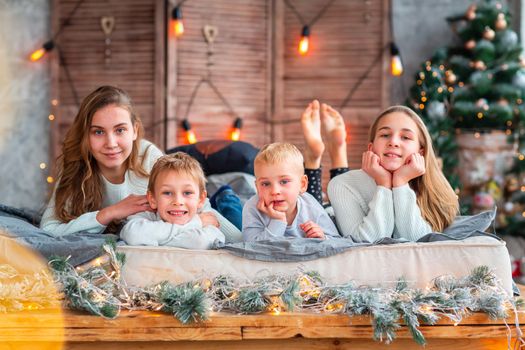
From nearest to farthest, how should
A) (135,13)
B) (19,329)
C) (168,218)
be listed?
(19,329)
(168,218)
(135,13)

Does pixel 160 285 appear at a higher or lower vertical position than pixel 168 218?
lower

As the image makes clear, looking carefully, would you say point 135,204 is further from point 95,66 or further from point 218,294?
point 95,66

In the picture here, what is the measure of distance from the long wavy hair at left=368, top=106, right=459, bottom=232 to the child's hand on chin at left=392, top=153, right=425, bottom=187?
0.35ft

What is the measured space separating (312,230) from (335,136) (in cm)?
124

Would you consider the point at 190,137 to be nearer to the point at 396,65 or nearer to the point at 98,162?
the point at 396,65

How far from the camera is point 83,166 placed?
2.77m

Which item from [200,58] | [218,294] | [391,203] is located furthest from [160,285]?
[200,58]

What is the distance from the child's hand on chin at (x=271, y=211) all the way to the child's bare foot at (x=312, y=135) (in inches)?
37.3

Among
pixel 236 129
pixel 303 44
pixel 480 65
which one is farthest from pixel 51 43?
pixel 480 65

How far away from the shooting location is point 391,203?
2.47 meters

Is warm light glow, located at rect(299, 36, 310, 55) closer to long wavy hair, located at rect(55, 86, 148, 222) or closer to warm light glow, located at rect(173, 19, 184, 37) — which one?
warm light glow, located at rect(173, 19, 184, 37)

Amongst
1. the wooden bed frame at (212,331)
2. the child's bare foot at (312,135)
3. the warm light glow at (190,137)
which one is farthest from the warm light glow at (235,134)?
the wooden bed frame at (212,331)

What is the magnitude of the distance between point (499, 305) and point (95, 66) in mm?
3958

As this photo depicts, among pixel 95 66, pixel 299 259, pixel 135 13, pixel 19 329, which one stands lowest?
pixel 19 329
